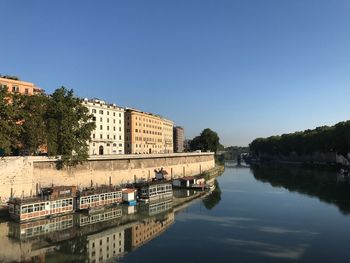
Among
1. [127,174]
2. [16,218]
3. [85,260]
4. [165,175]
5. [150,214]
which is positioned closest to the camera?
[85,260]

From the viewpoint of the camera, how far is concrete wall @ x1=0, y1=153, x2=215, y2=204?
175ft

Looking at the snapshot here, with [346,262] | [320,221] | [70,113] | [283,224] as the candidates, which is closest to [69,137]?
[70,113]

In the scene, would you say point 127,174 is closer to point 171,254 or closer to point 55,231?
point 55,231

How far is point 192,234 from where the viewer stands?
4259 cm

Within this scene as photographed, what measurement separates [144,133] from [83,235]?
91275 mm

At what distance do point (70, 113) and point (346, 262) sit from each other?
46.5 metres

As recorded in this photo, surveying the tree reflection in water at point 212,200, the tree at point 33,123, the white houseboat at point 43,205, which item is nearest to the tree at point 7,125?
the tree at point 33,123

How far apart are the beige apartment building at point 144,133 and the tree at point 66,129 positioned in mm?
55220

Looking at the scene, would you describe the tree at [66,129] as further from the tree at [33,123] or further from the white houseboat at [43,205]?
the white houseboat at [43,205]

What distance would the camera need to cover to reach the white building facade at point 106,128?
4168 inches

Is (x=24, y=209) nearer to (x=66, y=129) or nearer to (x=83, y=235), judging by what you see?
(x=83, y=235)

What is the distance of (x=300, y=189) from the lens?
8344 cm

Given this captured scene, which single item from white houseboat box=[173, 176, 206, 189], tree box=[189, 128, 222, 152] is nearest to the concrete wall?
white houseboat box=[173, 176, 206, 189]

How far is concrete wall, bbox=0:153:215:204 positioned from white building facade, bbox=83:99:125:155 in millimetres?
21337
